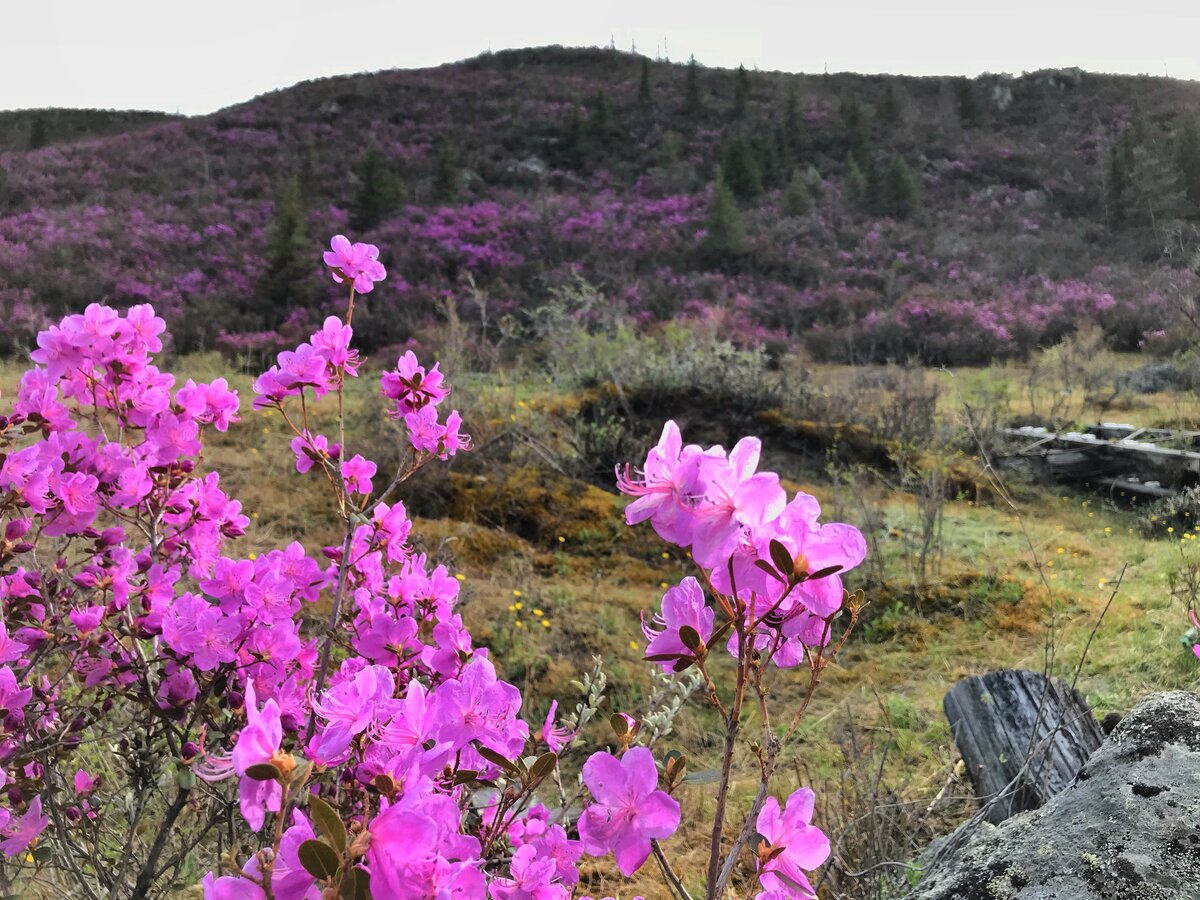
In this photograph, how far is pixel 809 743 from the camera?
3049 mm

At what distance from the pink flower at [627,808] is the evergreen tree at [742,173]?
20.2 meters

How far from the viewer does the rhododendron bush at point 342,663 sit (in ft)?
2.11

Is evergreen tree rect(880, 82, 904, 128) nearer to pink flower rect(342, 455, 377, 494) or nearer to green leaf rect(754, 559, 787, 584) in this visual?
pink flower rect(342, 455, 377, 494)

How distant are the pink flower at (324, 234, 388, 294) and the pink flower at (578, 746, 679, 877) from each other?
971 millimetres

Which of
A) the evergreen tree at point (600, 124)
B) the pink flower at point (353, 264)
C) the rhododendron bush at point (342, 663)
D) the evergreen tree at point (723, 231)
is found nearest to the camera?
the rhododendron bush at point (342, 663)

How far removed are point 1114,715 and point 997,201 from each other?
22243mm

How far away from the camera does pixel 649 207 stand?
1853 cm

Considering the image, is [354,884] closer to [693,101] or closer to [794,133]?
[794,133]

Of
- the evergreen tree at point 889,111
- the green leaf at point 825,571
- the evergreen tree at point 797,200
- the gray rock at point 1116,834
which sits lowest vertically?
the gray rock at point 1116,834

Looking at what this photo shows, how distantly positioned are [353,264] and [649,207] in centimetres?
1805

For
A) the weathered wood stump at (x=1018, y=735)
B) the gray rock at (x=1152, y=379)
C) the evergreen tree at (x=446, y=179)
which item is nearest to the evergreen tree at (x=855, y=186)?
the evergreen tree at (x=446, y=179)

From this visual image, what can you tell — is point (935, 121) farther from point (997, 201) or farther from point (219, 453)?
point (219, 453)

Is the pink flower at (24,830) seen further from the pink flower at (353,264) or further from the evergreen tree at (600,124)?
the evergreen tree at (600,124)

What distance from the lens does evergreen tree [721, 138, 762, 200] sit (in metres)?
19.5
